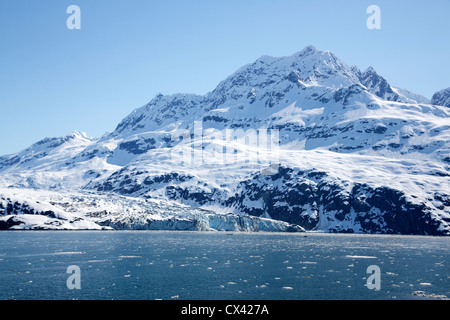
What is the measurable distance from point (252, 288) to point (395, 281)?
30430 millimetres

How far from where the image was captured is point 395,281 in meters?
86.9

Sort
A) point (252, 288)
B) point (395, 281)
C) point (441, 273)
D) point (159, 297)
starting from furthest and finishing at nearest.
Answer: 1. point (441, 273)
2. point (395, 281)
3. point (252, 288)
4. point (159, 297)

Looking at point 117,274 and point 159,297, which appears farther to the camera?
point 117,274
